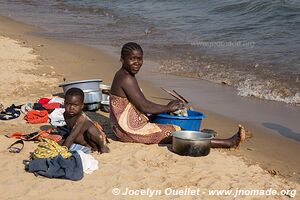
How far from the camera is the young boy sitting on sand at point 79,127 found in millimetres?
5137

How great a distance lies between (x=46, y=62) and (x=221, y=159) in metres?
5.98

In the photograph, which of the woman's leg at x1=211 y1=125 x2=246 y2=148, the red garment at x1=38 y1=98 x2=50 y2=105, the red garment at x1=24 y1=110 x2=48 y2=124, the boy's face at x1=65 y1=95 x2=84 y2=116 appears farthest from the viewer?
the red garment at x1=38 y1=98 x2=50 y2=105

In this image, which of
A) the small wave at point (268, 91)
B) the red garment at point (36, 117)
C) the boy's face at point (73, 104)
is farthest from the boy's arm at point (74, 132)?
the small wave at point (268, 91)

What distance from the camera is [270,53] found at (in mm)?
11500

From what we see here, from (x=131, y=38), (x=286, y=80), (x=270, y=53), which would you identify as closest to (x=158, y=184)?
(x=286, y=80)

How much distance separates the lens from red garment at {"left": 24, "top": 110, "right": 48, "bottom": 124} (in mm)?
6375

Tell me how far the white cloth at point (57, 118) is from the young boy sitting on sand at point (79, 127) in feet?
3.09

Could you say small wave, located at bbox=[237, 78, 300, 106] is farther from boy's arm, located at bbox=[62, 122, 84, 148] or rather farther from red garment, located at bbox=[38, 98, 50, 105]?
boy's arm, located at bbox=[62, 122, 84, 148]

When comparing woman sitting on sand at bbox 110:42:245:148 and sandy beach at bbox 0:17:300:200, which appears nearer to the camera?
sandy beach at bbox 0:17:300:200

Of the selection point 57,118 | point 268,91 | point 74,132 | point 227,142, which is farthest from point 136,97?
point 268,91

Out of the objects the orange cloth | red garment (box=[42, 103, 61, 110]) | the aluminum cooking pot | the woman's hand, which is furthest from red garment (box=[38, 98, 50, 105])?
the aluminum cooking pot

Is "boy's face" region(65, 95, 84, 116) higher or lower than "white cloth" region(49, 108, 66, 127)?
higher

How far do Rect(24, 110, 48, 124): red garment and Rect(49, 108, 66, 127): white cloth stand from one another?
11 centimetres

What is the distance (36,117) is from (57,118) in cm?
31
